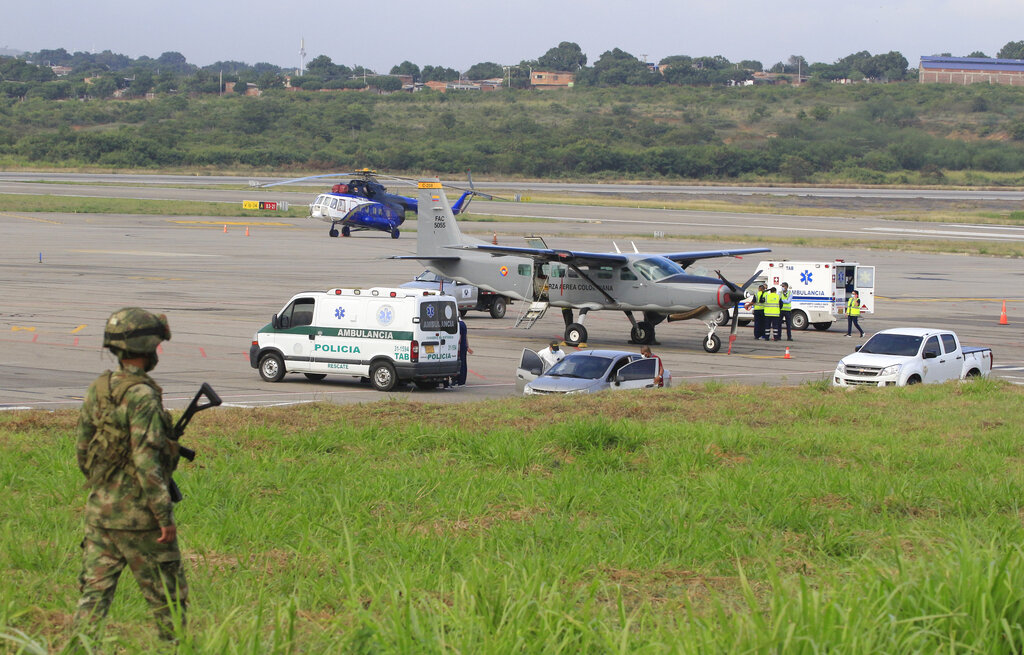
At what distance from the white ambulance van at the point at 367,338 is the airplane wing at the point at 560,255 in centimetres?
865

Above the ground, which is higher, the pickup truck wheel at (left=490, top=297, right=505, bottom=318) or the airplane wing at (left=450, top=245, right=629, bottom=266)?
the airplane wing at (left=450, top=245, right=629, bottom=266)

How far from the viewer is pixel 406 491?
9375 mm

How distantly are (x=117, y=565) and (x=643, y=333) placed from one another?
26.6m

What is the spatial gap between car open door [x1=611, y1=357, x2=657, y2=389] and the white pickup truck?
4.17 m

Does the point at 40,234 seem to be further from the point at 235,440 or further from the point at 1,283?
the point at 235,440

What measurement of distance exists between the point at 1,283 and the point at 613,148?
Answer: 102 meters

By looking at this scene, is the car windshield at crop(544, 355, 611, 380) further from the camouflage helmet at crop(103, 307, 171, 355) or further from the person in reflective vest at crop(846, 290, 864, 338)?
the camouflage helmet at crop(103, 307, 171, 355)

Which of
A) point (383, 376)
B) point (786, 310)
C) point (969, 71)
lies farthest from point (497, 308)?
point (969, 71)

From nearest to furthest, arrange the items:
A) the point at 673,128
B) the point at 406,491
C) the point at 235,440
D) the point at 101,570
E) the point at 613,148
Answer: the point at 101,570 → the point at 406,491 → the point at 235,440 → the point at 613,148 → the point at 673,128

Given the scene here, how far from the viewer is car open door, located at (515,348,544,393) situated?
71.0 ft

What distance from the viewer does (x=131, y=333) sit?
17.4ft

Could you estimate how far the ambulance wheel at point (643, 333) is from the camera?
31.1 metres

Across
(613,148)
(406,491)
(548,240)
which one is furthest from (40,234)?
(613,148)

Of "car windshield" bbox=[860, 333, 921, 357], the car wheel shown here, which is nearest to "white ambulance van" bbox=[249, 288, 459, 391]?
"car windshield" bbox=[860, 333, 921, 357]
